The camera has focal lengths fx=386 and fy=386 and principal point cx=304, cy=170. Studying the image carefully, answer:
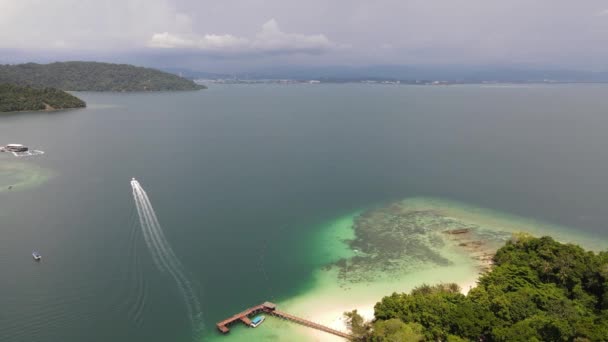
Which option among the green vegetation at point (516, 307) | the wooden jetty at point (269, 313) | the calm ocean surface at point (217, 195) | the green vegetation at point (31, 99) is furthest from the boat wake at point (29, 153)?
the green vegetation at point (516, 307)

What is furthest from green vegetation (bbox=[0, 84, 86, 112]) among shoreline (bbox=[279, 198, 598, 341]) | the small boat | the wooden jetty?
the small boat

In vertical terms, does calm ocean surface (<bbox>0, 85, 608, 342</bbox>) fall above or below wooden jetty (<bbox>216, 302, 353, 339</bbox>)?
above

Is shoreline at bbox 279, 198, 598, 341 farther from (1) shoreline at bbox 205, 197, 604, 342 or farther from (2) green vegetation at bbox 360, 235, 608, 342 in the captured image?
(2) green vegetation at bbox 360, 235, 608, 342

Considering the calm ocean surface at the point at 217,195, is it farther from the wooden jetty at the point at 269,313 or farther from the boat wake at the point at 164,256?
the wooden jetty at the point at 269,313

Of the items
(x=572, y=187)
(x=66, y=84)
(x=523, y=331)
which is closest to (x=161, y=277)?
(x=523, y=331)

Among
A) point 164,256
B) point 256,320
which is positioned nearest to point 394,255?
point 256,320

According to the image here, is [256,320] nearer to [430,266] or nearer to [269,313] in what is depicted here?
[269,313]

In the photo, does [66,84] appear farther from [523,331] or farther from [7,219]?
[523,331]
